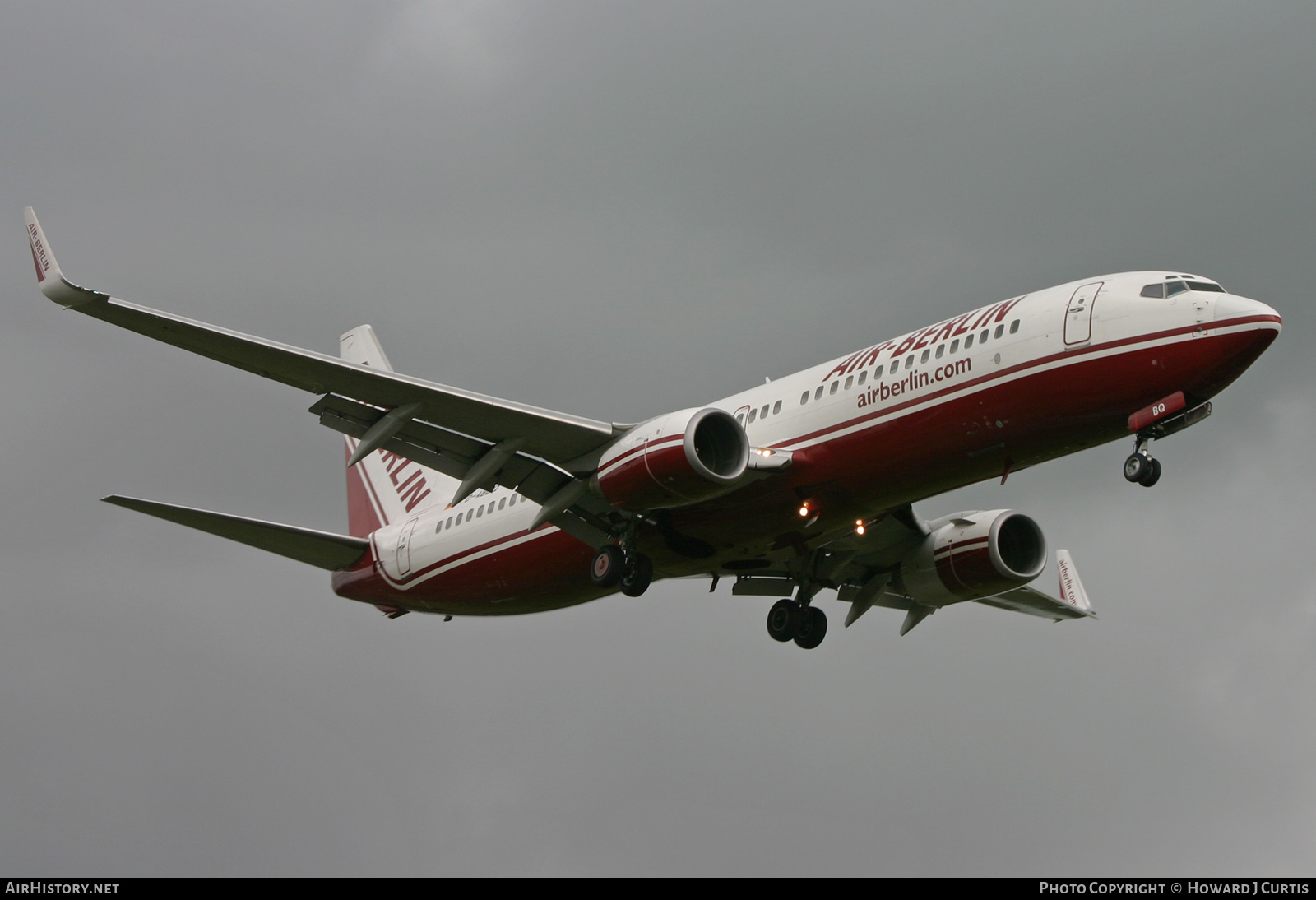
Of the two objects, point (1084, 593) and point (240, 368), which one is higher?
point (1084, 593)

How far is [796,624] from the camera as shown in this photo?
36.5 m

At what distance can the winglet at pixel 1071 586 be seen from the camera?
40625 millimetres

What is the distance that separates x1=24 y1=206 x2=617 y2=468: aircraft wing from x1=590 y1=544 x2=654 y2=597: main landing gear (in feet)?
7.78

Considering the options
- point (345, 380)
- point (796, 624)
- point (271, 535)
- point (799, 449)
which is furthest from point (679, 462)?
point (271, 535)

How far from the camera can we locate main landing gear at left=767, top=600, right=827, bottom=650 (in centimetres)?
3653

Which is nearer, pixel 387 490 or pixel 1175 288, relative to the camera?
pixel 1175 288

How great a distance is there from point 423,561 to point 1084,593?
18.5m

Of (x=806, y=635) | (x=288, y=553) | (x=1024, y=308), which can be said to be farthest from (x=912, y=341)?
(x=288, y=553)

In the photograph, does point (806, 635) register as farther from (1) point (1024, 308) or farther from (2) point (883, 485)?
(1) point (1024, 308)

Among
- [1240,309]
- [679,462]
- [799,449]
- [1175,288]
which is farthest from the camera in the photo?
[799,449]

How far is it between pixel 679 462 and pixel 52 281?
40.1ft

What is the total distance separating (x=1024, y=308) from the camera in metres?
28.0

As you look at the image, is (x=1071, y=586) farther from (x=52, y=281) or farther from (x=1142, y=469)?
(x=52, y=281)

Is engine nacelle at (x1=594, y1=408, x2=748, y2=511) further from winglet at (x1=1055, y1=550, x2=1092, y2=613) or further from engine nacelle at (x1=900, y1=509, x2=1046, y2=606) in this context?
winglet at (x1=1055, y1=550, x2=1092, y2=613)
